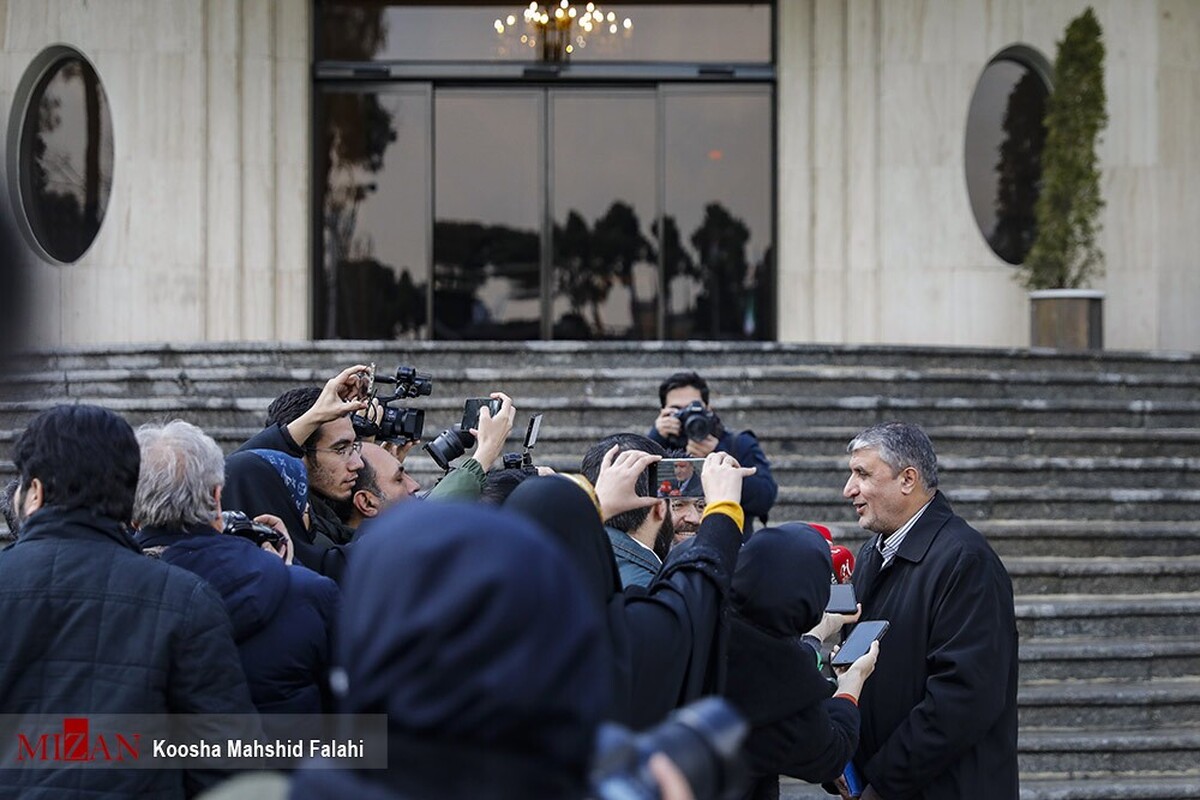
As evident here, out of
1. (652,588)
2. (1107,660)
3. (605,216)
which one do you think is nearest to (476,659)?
(652,588)

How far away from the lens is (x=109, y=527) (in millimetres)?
3178

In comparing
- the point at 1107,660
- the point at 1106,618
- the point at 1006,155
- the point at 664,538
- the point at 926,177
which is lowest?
the point at 1107,660

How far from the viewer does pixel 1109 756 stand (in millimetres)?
7137

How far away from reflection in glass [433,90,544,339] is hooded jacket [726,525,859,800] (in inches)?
455

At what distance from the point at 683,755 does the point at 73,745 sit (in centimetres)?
199

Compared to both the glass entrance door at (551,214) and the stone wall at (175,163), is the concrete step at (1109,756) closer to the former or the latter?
the glass entrance door at (551,214)

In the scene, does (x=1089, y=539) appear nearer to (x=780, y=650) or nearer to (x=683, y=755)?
(x=780, y=650)

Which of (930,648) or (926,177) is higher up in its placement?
(926,177)

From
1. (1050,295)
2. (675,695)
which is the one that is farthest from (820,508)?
(675,695)

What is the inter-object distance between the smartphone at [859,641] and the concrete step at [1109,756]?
3.26 metres

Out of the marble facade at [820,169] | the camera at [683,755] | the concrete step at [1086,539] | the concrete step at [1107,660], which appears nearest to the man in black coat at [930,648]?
the camera at [683,755]

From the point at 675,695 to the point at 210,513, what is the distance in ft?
4.22

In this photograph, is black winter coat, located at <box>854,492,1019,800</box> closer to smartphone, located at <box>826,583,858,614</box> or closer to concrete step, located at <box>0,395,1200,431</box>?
smartphone, located at <box>826,583,858,614</box>

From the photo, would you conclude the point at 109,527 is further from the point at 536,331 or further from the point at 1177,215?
the point at 1177,215
